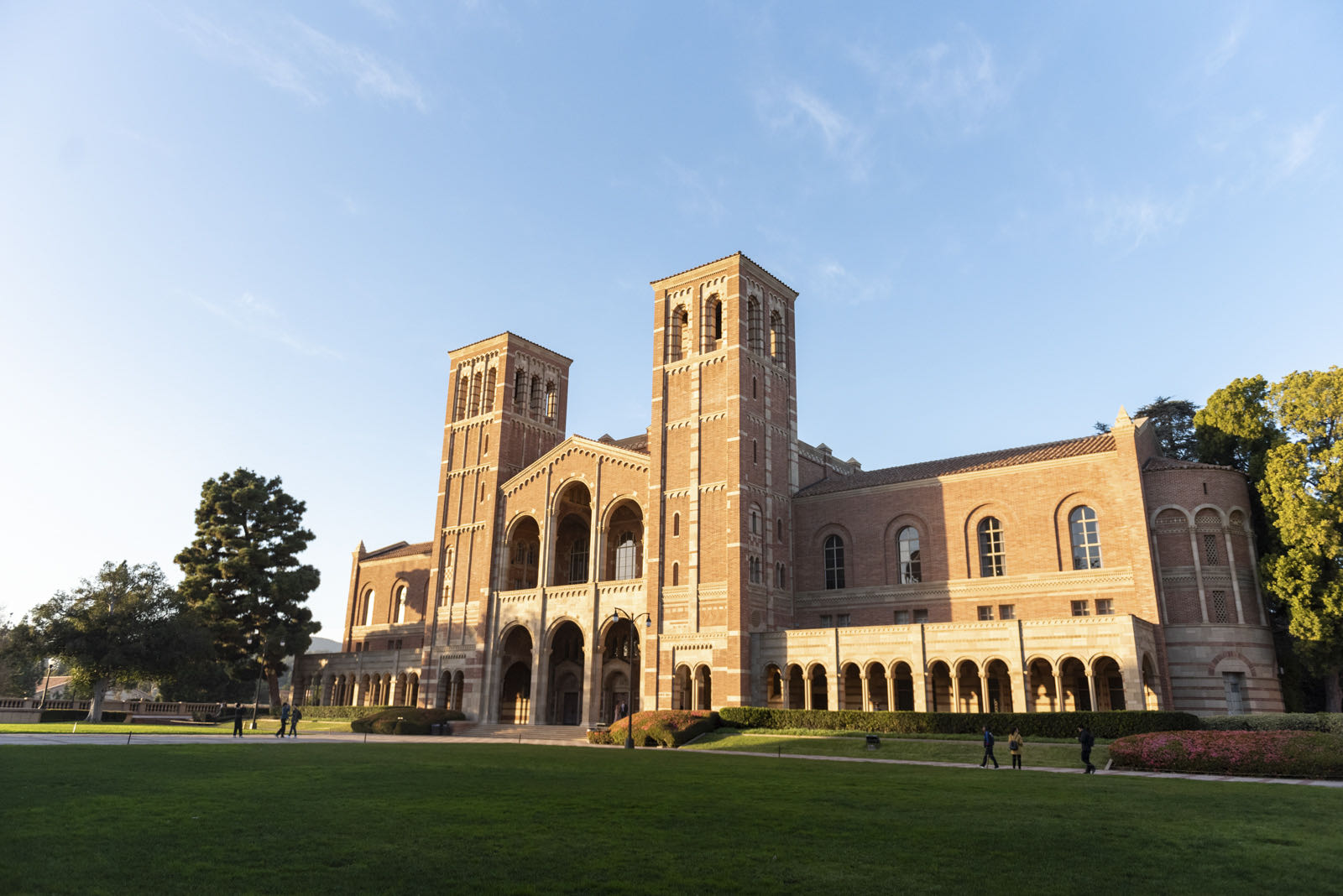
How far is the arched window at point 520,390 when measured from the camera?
6228 cm

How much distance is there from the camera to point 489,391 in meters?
62.4

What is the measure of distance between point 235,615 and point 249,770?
4575cm

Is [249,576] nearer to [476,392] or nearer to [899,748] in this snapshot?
[476,392]

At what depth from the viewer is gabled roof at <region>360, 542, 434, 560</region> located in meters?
68.9

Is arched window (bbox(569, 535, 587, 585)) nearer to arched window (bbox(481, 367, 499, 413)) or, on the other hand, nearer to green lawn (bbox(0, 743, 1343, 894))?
arched window (bbox(481, 367, 499, 413))

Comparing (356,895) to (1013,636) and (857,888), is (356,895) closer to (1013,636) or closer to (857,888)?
(857,888)

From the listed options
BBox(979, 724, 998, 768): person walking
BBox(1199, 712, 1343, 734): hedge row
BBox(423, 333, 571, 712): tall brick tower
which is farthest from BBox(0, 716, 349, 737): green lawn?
BBox(1199, 712, 1343, 734): hedge row

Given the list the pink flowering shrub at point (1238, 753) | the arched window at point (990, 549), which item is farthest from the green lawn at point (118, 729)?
the pink flowering shrub at point (1238, 753)

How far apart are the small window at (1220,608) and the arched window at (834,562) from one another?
17.7 m

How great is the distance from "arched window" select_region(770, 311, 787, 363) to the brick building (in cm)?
19

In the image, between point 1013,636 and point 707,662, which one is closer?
point 1013,636

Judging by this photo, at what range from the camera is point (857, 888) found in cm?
977

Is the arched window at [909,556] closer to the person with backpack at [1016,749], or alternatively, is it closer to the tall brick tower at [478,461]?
the person with backpack at [1016,749]

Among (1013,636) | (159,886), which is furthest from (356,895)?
(1013,636)
